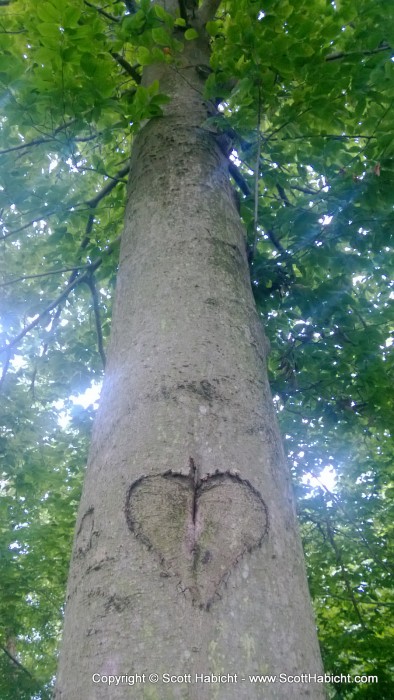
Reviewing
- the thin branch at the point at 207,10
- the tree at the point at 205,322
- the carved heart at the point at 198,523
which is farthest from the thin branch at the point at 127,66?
the carved heart at the point at 198,523

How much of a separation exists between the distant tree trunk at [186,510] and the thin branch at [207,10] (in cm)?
221

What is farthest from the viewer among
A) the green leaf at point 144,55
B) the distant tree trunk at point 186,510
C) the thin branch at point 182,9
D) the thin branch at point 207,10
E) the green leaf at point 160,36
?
the thin branch at point 207,10

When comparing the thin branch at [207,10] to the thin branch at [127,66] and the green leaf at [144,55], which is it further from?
the green leaf at [144,55]

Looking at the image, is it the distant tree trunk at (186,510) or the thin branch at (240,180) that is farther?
the thin branch at (240,180)

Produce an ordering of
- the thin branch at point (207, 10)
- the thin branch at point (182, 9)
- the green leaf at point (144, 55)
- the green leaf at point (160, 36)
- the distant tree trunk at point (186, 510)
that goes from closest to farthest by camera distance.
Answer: the distant tree trunk at point (186, 510)
the green leaf at point (160, 36)
the green leaf at point (144, 55)
the thin branch at point (182, 9)
the thin branch at point (207, 10)

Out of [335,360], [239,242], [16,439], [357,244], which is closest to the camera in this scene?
[239,242]

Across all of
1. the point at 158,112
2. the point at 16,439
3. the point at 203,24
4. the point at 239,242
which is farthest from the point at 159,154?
the point at 16,439

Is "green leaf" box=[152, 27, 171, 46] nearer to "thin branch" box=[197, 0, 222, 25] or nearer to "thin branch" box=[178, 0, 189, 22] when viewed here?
"thin branch" box=[178, 0, 189, 22]

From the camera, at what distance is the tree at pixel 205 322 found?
874 millimetres

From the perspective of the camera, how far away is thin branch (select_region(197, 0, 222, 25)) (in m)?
3.08

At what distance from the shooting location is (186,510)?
96 cm

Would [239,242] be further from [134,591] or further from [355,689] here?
[355,689]

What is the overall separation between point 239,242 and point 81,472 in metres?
4.48

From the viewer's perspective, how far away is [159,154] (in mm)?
2029
